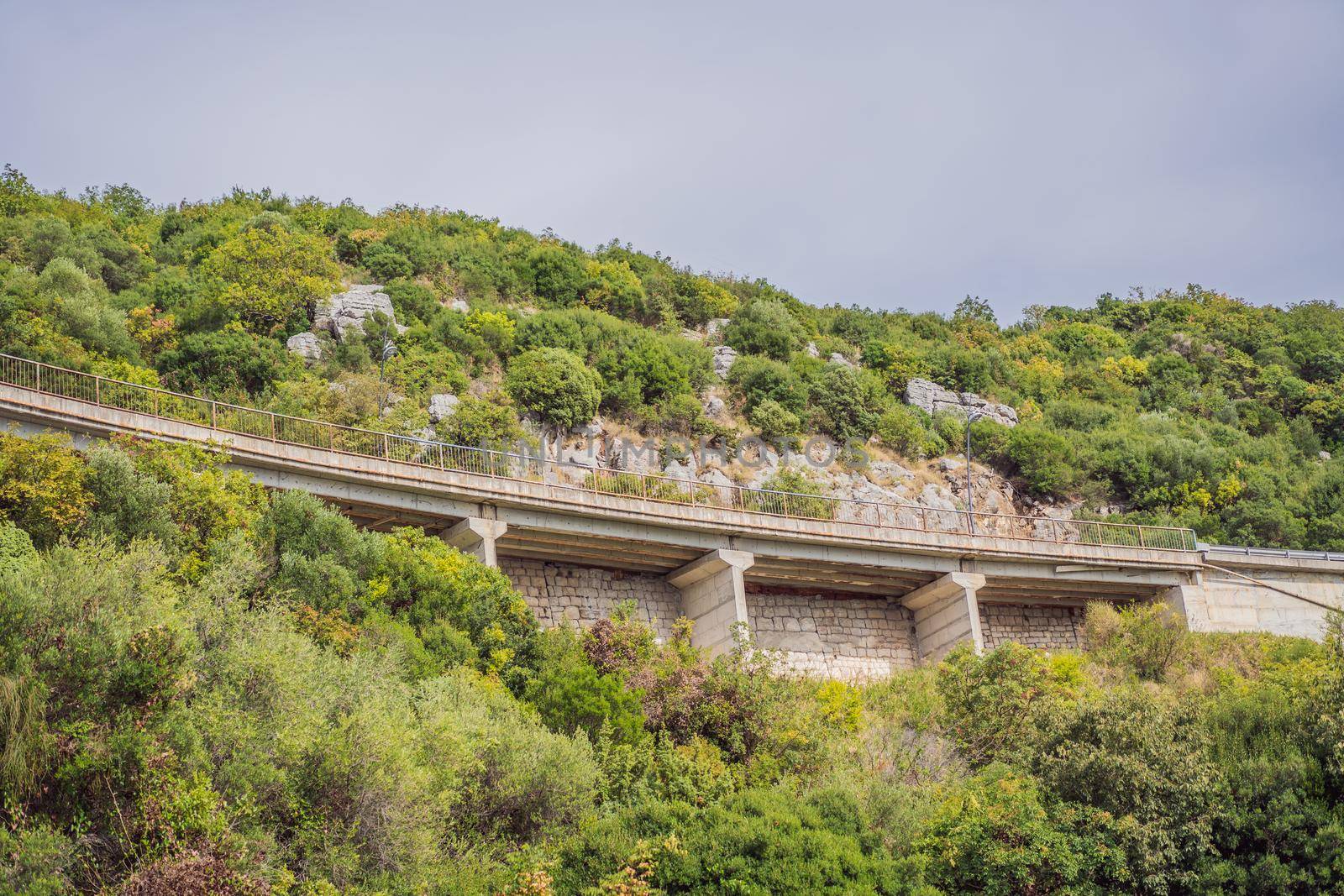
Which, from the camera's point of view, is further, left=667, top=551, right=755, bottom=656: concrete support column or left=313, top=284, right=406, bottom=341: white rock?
left=313, top=284, right=406, bottom=341: white rock

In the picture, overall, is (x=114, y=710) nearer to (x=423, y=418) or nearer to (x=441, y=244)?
(x=423, y=418)

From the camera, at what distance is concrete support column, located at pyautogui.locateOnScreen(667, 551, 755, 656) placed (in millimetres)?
32906

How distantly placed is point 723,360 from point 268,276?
18.8 m

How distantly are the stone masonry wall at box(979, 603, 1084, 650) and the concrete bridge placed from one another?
0.17 feet

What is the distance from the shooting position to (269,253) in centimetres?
4891

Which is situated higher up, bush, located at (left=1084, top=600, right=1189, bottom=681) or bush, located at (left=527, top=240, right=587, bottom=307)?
bush, located at (left=527, top=240, right=587, bottom=307)

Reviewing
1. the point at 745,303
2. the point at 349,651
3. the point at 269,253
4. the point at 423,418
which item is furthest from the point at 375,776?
the point at 745,303

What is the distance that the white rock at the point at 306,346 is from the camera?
151 ft

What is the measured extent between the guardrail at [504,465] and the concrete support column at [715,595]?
1.31 meters

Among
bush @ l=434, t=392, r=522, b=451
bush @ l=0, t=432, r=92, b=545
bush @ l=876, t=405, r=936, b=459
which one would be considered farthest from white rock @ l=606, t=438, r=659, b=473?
bush @ l=0, t=432, r=92, b=545

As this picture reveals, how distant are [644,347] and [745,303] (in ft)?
46.1

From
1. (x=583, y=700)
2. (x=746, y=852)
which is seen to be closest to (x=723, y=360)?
(x=583, y=700)

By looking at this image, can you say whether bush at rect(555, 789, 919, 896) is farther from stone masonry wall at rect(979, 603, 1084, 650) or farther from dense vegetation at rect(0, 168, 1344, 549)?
dense vegetation at rect(0, 168, 1344, 549)

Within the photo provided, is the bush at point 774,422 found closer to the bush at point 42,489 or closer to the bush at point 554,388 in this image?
the bush at point 554,388
